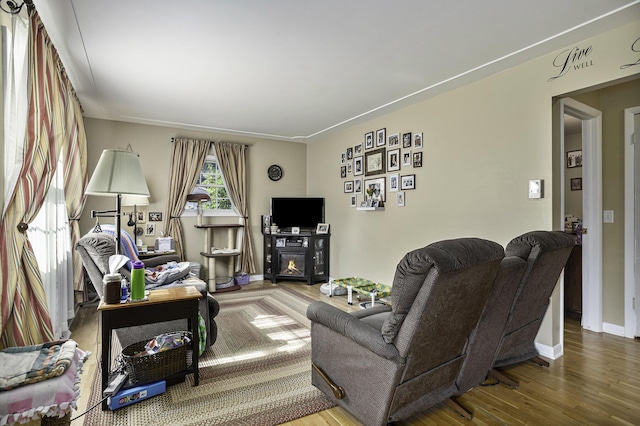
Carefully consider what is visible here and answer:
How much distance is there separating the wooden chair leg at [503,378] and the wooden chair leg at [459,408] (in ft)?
1.66

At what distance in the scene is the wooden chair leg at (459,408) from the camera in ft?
6.60

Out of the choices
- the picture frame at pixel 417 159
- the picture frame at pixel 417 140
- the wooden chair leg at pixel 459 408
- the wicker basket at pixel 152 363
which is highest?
the picture frame at pixel 417 140

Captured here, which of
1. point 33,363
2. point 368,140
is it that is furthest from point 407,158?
point 33,363

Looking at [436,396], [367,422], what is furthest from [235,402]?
[436,396]

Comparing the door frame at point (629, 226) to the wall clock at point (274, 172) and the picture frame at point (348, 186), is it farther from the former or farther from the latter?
the wall clock at point (274, 172)

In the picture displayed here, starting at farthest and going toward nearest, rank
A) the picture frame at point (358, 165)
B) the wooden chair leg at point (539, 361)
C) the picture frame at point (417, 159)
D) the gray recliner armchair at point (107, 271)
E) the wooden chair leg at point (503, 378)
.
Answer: the picture frame at point (358, 165)
the picture frame at point (417, 159)
the wooden chair leg at point (539, 361)
the gray recliner armchair at point (107, 271)
the wooden chair leg at point (503, 378)

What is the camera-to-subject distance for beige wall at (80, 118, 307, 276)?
4828mm

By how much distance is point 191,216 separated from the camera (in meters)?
5.48

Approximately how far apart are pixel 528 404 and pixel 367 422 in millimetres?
1166

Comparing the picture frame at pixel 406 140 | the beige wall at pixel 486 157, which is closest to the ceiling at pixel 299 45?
the beige wall at pixel 486 157

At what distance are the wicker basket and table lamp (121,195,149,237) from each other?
260 cm

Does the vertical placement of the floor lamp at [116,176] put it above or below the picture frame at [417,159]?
below

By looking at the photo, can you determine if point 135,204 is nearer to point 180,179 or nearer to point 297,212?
point 180,179

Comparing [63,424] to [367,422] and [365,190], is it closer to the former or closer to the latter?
[367,422]
